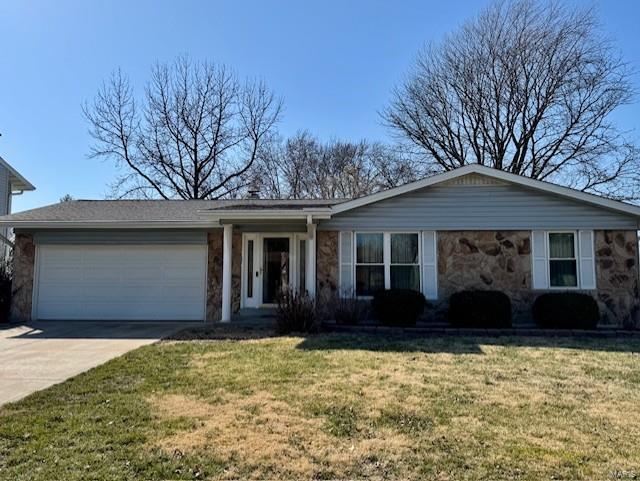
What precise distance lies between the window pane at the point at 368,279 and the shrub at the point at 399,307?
38.5 inches

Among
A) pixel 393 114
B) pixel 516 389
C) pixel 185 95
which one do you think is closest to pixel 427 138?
pixel 393 114

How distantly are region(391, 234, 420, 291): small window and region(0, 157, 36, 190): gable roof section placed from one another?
56.1 ft

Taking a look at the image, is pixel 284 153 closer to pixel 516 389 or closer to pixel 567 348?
pixel 567 348

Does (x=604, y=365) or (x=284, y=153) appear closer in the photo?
(x=604, y=365)

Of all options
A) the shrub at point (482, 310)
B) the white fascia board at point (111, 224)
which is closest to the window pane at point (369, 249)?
the shrub at point (482, 310)

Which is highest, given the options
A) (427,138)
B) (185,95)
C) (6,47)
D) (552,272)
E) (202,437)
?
(185,95)

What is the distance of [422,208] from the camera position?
11281 millimetres

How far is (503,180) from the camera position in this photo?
1100cm

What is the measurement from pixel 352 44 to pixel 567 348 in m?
11.8

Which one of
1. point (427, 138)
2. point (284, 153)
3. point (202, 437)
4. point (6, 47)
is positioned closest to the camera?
point (202, 437)

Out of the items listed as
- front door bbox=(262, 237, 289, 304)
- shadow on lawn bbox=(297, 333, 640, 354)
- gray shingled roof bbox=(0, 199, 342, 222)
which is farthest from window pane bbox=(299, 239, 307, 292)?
shadow on lawn bbox=(297, 333, 640, 354)

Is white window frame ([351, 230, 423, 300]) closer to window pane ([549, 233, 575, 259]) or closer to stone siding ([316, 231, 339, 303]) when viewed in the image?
stone siding ([316, 231, 339, 303])

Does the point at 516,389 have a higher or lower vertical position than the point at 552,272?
lower

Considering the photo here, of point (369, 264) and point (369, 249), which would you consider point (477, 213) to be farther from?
point (369, 264)
